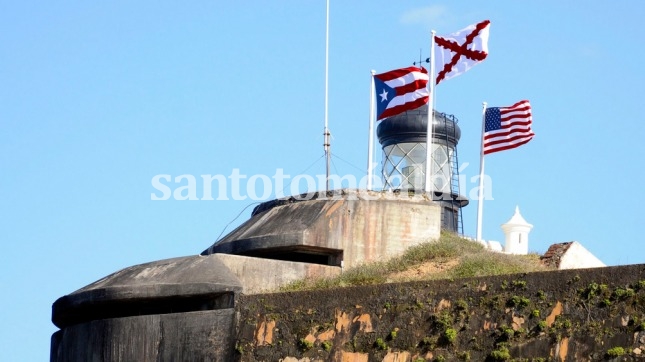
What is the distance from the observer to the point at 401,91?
81.3 ft

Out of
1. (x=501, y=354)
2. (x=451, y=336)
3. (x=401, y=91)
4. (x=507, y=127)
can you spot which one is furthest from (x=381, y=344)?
(x=507, y=127)

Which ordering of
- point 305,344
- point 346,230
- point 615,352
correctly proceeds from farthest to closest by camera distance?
point 346,230
point 305,344
point 615,352

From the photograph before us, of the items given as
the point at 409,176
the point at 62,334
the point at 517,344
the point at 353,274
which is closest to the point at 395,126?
the point at 409,176

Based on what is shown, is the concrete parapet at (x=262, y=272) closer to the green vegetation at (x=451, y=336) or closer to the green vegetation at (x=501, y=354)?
the green vegetation at (x=451, y=336)

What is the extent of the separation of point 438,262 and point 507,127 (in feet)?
16.0

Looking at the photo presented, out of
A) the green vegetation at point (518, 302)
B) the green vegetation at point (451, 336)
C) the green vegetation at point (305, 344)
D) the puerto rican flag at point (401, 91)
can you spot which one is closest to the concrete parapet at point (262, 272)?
the green vegetation at point (305, 344)

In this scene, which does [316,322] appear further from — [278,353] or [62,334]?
[62,334]

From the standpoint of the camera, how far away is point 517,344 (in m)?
16.8

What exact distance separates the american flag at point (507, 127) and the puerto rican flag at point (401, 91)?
57.9 inches

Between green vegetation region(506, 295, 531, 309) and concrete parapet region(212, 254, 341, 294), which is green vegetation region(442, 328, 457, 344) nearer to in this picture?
green vegetation region(506, 295, 531, 309)

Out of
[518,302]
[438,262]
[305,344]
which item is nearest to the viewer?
[518,302]

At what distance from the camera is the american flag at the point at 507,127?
2486 cm

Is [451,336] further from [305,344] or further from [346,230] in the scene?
[346,230]

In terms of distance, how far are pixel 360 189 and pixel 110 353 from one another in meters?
4.91
